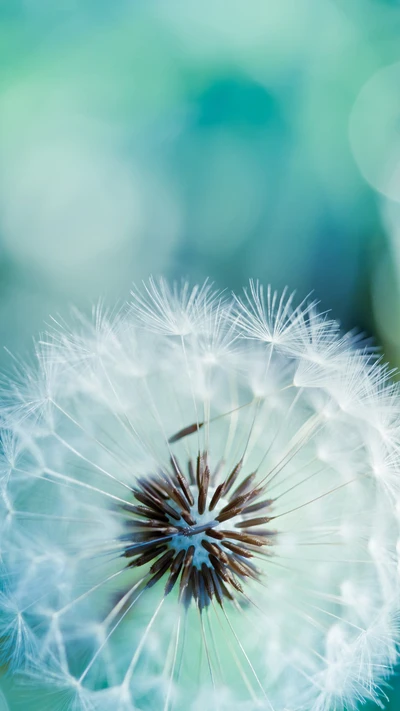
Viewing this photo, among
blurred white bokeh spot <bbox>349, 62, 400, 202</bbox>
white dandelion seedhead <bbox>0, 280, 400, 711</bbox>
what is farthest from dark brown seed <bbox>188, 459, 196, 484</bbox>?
blurred white bokeh spot <bbox>349, 62, 400, 202</bbox>

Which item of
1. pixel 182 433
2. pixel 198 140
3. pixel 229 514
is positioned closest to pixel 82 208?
pixel 198 140

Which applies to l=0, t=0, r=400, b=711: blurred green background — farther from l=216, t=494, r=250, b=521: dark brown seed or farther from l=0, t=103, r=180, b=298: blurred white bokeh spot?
l=216, t=494, r=250, b=521: dark brown seed

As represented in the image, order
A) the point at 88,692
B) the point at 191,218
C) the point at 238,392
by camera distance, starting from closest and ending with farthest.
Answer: the point at 88,692 < the point at 238,392 < the point at 191,218

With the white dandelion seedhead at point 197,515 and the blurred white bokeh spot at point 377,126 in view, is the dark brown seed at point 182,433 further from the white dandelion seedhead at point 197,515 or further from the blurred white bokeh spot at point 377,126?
the blurred white bokeh spot at point 377,126

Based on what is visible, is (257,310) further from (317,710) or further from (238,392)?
(317,710)

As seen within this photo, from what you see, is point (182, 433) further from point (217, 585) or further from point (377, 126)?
point (377, 126)

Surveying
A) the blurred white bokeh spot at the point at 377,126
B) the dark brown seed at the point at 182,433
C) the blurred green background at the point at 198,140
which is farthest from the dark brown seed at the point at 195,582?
the blurred white bokeh spot at the point at 377,126

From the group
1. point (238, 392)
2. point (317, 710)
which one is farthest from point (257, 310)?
point (317, 710)
